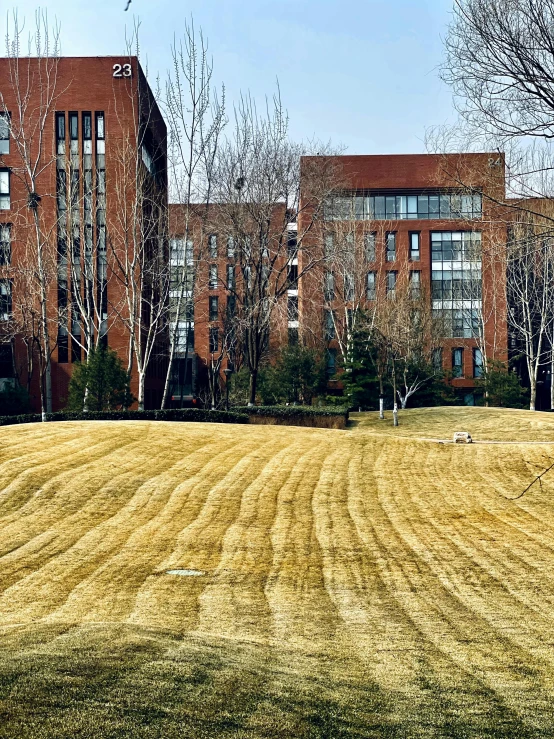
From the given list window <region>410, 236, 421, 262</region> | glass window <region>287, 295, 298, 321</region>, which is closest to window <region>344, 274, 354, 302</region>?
glass window <region>287, 295, 298, 321</region>

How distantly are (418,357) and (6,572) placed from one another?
115 ft

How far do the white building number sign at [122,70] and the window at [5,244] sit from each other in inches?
402

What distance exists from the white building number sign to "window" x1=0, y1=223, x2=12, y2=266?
10.2 meters

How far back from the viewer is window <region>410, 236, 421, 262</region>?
62.7 metres

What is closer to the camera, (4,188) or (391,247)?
(4,188)

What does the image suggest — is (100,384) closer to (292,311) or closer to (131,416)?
(131,416)

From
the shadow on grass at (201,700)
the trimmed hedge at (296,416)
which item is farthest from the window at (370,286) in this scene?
the shadow on grass at (201,700)

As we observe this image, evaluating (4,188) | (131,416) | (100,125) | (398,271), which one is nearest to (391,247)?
(398,271)

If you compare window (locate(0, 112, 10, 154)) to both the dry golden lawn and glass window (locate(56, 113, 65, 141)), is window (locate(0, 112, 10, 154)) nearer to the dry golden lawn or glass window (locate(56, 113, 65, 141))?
glass window (locate(56, 113, 65, 141))

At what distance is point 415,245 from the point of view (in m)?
63.0

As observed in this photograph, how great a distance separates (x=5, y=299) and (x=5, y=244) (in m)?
3.28

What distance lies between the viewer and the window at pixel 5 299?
43.8 metres

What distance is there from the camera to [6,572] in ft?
42.6

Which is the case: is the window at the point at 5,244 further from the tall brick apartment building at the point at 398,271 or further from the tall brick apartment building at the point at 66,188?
the tall brick apartment building at the point at 398,271
